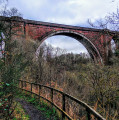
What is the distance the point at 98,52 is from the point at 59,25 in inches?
357

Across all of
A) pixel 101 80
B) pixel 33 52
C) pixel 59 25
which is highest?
pixel 59 25

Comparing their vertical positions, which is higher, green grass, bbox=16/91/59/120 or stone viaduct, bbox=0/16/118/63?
stone viaduct, bbox=0/16/118/63

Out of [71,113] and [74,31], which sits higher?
[74,31]

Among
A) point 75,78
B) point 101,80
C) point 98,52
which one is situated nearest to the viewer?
point 101,80

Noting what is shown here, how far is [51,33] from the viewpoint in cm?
2133

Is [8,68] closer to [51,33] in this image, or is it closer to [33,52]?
[33,52]

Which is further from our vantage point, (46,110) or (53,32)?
(53,32)

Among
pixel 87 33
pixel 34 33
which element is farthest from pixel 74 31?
pixel 34 33

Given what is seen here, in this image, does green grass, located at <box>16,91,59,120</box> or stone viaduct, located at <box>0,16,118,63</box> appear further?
stone viaduct, located at <box>0,16,118,63</box>

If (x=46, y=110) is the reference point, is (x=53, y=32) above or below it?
above

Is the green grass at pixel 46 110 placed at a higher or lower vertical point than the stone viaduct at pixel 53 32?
lower

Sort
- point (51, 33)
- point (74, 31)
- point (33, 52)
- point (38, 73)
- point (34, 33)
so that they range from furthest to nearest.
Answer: point (74, 31) → point (51, 33) → point (34, 33) → point (33, 52) → point (38, 73)

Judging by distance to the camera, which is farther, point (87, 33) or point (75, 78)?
point (87, 33)

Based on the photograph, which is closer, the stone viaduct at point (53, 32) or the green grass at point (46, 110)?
the green grass at point (46, 110)
